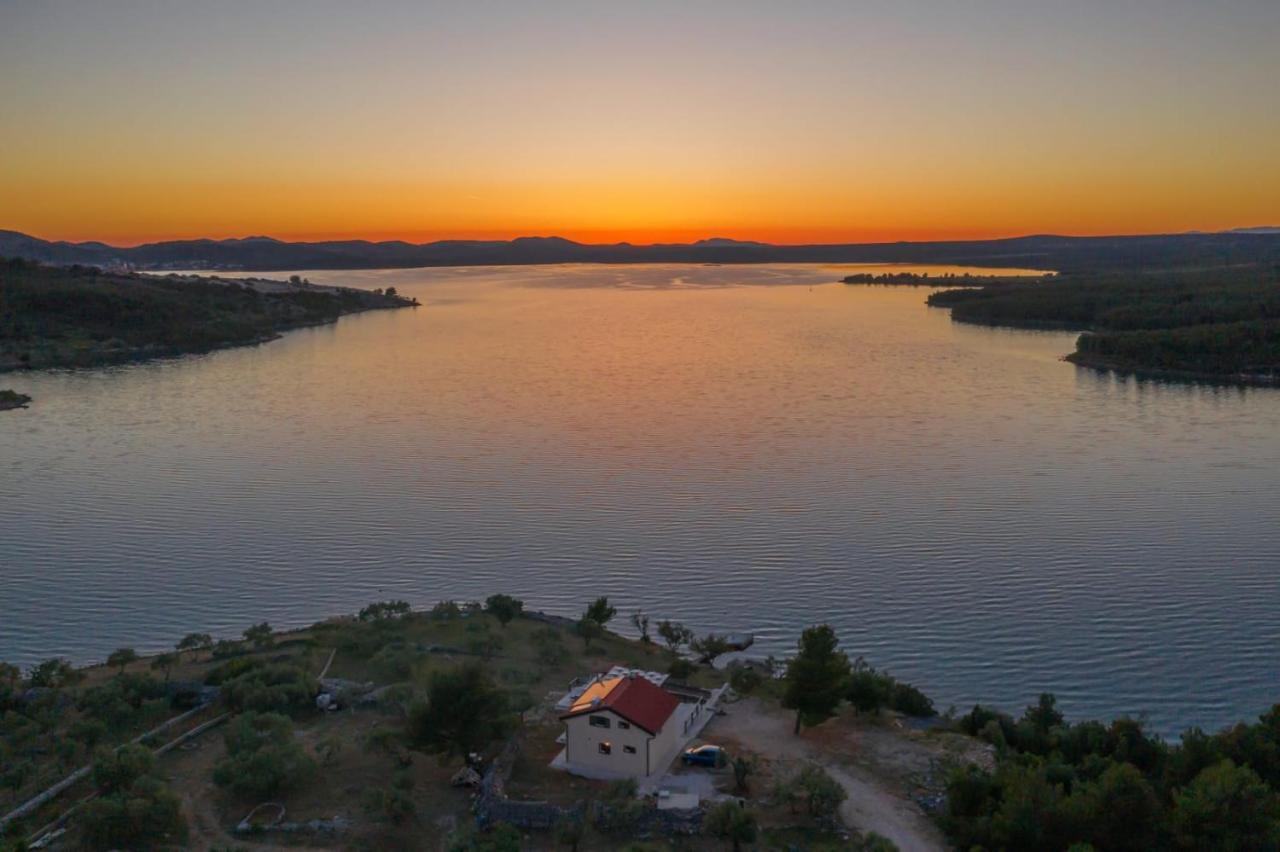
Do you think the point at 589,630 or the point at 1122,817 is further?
the point at 589,630

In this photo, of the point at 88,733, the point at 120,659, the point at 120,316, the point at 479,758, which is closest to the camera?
the point at 479,758

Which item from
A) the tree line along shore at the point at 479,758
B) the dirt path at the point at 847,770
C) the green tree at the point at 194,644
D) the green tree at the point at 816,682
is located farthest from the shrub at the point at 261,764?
the green tree at the point at 816,682

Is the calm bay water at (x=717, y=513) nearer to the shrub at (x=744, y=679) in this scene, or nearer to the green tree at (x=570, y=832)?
the shrub at (x=744, y=679)

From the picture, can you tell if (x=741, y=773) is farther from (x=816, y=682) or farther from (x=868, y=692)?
(x=868, y=692)

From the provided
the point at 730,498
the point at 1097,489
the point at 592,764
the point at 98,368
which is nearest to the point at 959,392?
the point at 1097,489

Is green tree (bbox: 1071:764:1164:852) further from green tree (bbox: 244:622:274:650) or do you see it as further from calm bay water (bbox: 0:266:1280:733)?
green tree (bbox: 244:622:274:650)

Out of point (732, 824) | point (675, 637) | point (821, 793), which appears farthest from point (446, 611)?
point (821, 793)
